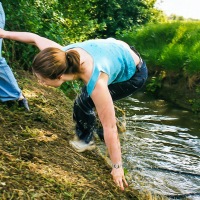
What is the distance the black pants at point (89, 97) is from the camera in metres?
3.33

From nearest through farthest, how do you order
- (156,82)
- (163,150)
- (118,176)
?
(118,176)
(163,150)
(156,82)

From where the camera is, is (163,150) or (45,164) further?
(163,150)

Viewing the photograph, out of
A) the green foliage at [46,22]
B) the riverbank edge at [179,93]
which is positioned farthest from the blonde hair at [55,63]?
the riverbank edge at [179,93]

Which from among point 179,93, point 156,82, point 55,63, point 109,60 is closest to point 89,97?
point 109,60

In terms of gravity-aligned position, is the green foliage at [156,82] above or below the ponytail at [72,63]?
below

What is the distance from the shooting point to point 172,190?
4.34 meters

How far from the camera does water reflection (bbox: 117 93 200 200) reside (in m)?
4.46

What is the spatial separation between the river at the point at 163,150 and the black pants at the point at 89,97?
2.51ft

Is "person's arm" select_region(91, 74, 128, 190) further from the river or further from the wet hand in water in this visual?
the river

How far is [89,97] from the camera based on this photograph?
329 centimetres

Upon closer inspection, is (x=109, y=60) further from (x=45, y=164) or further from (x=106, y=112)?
(x=45, y=164)

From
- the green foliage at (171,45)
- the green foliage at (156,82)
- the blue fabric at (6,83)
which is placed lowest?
the green foliage at (156,82)

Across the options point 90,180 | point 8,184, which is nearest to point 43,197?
point 8,184

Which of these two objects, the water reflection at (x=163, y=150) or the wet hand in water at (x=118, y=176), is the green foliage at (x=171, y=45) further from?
the wet hand in water at (x=118, y=176)
